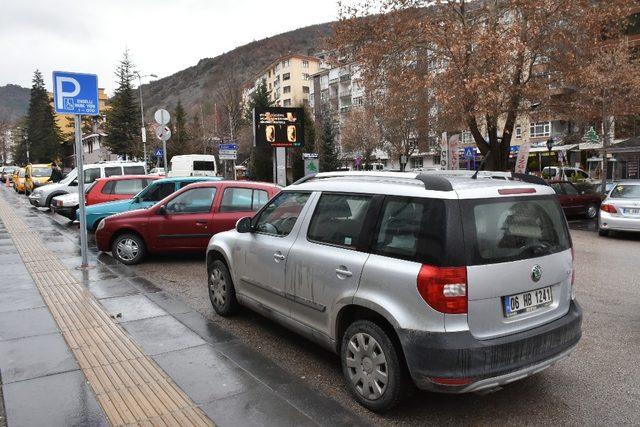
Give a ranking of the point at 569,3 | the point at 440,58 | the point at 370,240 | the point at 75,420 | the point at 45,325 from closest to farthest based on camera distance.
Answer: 1. the point at 75,420
2. the point at 370,240
3. the point at 45,325
4. the point at 569,3
5. the point at 440,58

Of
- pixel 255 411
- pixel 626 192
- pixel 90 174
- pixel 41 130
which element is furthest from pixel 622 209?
pixel 41 130

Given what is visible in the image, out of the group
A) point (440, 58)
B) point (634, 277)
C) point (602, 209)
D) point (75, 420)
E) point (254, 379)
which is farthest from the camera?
point (440, 58)

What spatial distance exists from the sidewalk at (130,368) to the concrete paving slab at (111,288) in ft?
0.08

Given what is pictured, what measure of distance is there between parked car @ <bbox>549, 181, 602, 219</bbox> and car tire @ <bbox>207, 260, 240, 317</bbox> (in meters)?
14.0

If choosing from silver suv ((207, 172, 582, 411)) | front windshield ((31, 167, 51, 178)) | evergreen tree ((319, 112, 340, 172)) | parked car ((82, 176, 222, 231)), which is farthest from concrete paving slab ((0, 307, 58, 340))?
evergreen tree ((319, 112, 340, 172))

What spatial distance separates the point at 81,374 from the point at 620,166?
42071mm

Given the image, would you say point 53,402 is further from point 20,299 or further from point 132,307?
point 20,299

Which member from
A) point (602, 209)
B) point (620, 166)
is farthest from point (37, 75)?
point (602, 209)

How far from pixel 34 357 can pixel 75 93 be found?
17.6 feet

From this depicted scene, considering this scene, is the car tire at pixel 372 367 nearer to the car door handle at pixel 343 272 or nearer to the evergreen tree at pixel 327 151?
the car door handle at pixel 343 272

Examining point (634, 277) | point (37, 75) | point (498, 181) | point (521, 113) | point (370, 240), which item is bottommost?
point (634, 277)

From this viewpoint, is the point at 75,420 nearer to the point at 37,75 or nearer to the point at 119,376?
the point at 119,376

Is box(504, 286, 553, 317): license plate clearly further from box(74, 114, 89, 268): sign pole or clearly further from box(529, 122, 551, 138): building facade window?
box(529, 122, 551, 138): building facade window

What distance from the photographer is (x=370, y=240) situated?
12.1 ft
